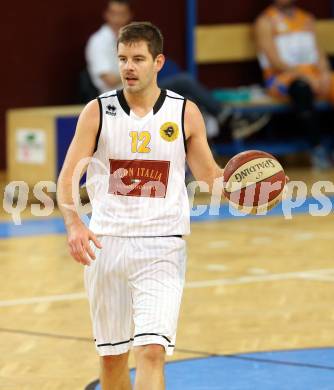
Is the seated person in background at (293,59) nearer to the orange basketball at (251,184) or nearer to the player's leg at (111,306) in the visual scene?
the orange basketball at (251,184)

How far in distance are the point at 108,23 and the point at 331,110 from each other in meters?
4.06

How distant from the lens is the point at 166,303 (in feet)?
16.7

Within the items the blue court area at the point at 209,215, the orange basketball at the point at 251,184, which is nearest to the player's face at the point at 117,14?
the blue court area at the point at 209,215

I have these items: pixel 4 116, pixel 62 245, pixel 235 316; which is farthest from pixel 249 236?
pixel 4 116

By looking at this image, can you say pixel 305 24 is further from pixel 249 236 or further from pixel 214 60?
pixel 249 236

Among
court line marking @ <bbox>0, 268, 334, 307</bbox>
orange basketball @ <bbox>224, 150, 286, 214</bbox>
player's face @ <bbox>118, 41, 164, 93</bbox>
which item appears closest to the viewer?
player's face @ <bbox>118, 41, 164, 93</bbox>

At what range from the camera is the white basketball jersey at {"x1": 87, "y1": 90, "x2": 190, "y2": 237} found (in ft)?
17.1

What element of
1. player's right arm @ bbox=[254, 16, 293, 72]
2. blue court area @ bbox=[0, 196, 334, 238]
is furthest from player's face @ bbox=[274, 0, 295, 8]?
blue court area @ bbox=[0, 196, 334, 238]

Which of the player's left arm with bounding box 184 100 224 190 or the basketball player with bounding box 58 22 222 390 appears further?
the player's left arm with bounding box 184 100 224 190

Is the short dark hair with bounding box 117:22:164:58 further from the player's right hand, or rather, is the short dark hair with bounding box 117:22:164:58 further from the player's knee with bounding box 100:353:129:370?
the player's knee with bounding box 100:353:129:370

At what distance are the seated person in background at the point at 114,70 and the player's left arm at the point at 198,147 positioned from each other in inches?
311

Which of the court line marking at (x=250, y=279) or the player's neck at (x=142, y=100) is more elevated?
the player's neck at (x=142, y=100)

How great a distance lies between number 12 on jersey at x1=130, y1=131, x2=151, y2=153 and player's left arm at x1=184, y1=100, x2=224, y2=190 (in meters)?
0.20

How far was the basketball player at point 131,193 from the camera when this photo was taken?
5160 mm
